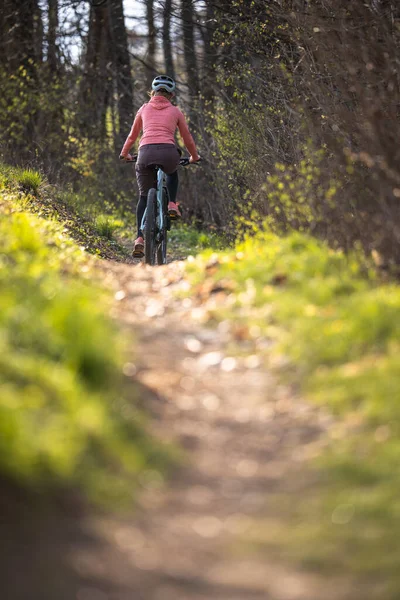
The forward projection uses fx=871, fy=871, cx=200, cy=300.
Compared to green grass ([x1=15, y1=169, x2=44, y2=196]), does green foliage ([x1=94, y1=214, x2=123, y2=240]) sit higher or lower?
lower

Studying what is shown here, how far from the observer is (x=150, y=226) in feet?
30.4

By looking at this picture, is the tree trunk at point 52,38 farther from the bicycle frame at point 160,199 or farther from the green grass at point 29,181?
the bicycle frame at point 160,199

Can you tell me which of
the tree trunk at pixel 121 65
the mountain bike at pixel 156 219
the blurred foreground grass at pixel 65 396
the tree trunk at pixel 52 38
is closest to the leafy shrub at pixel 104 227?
the mountain bike at pixel 156 219

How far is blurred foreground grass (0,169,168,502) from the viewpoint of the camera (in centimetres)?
341

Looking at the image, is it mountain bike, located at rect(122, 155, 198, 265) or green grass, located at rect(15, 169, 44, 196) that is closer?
mountain bike, located at rect(122, 155, 198, 265)

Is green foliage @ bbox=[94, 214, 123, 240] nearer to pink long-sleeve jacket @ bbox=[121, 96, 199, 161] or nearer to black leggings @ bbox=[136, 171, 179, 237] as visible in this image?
black leggings @ bbox=[136, 171, 179, 237]

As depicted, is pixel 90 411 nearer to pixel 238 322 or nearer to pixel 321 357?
pixel 321 357

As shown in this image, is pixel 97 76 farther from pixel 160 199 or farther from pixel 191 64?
pixel 160 199

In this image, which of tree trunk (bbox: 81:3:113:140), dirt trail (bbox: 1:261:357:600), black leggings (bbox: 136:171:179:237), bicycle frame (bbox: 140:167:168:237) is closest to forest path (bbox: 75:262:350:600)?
dirt trail (bbox: 1:261:357:600)

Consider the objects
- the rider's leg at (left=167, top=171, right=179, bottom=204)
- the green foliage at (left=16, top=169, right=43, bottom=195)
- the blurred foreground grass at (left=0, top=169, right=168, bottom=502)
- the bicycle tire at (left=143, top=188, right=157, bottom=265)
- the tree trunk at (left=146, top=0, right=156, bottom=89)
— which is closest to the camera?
the blurred foreground grass at (left=0, top=169, right=168, bottom=502)

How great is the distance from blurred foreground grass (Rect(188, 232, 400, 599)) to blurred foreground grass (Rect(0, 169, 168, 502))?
28.3 inches

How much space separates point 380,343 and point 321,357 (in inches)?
14.5

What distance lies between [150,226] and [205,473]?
18.8ft

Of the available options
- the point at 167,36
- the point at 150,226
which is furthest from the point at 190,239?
the point at 150,226
